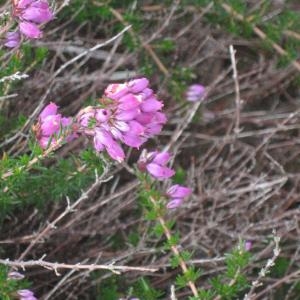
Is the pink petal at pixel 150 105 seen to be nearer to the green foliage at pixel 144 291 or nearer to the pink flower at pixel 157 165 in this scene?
the pink flower at pixel 157 165

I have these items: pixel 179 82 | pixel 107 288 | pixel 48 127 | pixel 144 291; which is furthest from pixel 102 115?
pixel 179 82

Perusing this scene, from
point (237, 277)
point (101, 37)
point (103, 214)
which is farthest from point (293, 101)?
point (237, 277)

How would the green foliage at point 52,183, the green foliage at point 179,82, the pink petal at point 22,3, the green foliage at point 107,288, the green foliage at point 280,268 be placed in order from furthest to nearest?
A: the green foliage at point 179,82
the green foliage at point 280,268
the green foliage at point 107,288
the green foliage at point 52,183
the pink petal at point 22,3

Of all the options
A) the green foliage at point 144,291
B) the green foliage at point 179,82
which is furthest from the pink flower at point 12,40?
the green foliage at point 179,82

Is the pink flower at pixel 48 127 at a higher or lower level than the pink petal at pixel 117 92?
lower

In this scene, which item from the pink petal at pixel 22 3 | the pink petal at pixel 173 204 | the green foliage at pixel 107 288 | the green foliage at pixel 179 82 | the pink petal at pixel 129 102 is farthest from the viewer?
the green foliage at pixel 179 82

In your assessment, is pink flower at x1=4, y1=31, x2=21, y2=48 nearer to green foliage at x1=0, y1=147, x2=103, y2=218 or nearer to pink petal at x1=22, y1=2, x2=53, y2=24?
pink petal at x1=22, y1=2, x2=53, y2=24
